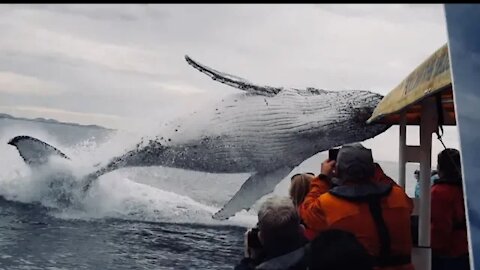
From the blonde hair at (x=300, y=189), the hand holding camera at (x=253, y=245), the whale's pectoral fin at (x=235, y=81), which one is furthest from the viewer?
the whale's pectoral fin at (x=235, y=81)

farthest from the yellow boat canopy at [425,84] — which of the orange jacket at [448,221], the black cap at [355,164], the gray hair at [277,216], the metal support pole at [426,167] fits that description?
the gray hair at [277,216]

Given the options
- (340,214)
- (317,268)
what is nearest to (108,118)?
(340,214)

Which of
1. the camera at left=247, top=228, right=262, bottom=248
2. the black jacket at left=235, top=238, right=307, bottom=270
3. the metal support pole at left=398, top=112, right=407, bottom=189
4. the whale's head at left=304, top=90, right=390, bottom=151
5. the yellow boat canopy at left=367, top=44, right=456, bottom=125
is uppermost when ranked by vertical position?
the whale's head at left=304, top=90, right=390, bottom=151

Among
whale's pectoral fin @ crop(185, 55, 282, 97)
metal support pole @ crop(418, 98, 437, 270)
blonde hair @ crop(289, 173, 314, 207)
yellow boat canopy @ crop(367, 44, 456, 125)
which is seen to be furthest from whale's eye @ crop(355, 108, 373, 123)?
blonde hair @ crop(289, 173, 314, 207)

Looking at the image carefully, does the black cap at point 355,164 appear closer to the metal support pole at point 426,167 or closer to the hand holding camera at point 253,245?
the hand holding camera at point 253,245

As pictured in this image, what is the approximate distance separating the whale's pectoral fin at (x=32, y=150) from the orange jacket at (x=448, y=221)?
16.9 ft

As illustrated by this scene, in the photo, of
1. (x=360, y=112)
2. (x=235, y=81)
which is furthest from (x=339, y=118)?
(x=235, y=81)

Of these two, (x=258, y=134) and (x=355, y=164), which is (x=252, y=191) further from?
(x=355, y=164)

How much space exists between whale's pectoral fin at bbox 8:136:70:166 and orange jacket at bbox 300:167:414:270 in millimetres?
5449

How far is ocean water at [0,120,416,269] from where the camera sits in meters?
6.42

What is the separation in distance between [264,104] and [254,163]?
0.71m

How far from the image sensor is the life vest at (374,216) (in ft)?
8.71

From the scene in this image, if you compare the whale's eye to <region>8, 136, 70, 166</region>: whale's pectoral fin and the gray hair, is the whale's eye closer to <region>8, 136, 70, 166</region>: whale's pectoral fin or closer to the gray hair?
<region>8, 136, 70, 166</region>: whale's pectoral fin

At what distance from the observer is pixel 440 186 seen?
3.54 metres
